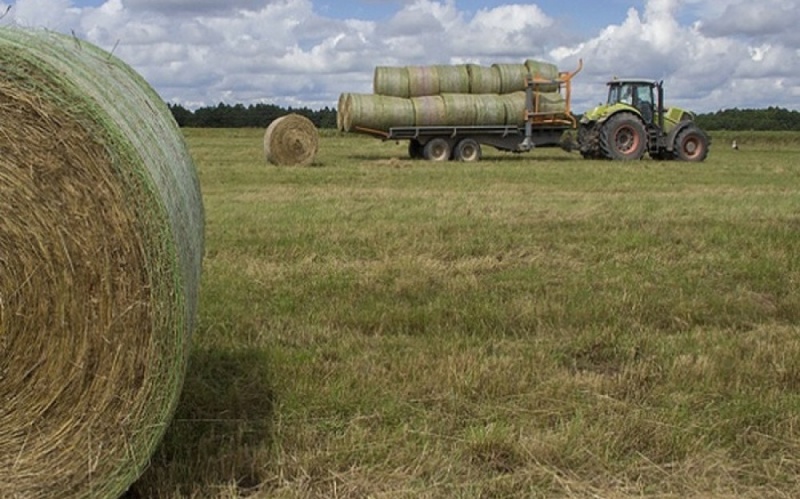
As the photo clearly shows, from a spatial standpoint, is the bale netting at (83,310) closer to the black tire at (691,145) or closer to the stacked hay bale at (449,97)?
the stacked hay bale at (449,97)

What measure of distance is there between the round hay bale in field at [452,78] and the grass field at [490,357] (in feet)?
40.2

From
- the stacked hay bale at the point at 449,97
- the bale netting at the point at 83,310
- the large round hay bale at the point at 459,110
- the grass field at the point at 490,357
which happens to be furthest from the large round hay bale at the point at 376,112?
the bale netting at the point at 83,310

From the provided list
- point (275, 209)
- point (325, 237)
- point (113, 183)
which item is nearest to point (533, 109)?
point (275, 209)

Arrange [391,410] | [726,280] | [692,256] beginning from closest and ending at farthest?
[391,410] → [726,280] → [692,256]

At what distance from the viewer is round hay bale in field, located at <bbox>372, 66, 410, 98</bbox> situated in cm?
2269

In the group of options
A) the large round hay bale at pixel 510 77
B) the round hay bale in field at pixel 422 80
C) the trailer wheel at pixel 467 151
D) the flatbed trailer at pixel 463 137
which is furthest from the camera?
the large round hay bale at pixel 510 77

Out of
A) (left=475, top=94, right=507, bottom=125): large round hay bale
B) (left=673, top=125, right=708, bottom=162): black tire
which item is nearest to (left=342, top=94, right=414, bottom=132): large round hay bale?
(left=475, top=94, right=507, bottom=125): large round hay bale

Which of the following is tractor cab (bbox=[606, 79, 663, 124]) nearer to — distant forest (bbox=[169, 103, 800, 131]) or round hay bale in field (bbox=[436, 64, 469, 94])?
round hay bale in field (bbox=[436, 64, 469, 94])

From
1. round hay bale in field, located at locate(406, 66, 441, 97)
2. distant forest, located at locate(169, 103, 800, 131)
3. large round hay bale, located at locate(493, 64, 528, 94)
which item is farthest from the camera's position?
distant forest, located at locate(169, 103, 800, 131)

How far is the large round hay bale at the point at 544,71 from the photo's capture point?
76.9 feet

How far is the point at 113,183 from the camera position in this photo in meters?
3.23

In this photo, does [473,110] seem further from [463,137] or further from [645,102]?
[645,102]

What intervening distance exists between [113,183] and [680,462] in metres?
2.45

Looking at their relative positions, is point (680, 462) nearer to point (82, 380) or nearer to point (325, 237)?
point (82, 380)
